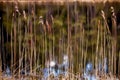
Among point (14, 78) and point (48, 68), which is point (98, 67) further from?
point (14, 78)

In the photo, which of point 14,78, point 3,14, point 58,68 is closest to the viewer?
point 14,78

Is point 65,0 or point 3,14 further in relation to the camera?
point 65,0

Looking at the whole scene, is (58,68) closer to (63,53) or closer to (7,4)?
(63,53)

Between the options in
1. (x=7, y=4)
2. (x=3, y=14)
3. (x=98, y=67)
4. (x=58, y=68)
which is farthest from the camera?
(x=7, y=4)

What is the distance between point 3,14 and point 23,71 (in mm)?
12632

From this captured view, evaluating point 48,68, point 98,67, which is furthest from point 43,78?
point 98,67

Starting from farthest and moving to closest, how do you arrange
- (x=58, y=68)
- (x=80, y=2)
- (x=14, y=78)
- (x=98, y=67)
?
(x=80, y=2) < (x=58, y=68) < (x=98, y=67) < (x=14, y=78)

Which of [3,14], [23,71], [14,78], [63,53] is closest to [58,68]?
[63,53]

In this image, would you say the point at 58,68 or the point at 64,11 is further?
the point at 64,11

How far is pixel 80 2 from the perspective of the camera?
73.3ft

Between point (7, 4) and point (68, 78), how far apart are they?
49.0 ft

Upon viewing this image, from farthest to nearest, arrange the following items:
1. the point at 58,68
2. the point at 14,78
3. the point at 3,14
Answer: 1. the point at 3,14
2. the point at 58,68
3. the point at 14,78

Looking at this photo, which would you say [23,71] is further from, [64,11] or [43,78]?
[64,11]

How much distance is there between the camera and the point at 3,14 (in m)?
19.2
